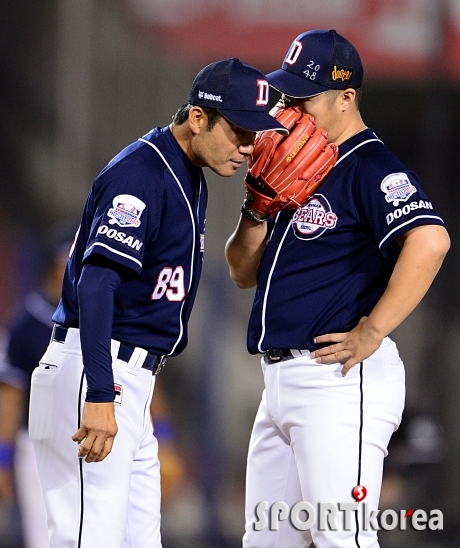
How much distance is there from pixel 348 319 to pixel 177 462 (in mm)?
1804

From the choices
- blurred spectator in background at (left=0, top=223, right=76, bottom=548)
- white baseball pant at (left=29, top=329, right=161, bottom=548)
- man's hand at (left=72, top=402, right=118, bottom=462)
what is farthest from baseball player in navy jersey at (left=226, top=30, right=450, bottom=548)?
blurred spectator in background at (left=0, top=223, right=76, bottom=548)

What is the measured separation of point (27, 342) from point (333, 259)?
4.60 feet

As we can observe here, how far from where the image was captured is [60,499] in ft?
5.77

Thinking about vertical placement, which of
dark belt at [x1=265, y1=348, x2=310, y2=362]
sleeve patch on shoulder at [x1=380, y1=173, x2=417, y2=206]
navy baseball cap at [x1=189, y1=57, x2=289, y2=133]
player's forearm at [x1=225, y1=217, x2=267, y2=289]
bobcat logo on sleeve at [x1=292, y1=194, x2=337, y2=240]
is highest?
navy baseball cap at [x1=189, y1=57, x2=289, y2=133]

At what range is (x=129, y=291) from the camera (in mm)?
1785

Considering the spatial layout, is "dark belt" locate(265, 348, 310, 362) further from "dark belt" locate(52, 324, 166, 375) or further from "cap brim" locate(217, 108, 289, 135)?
"cap brim" locate(217, 108, 289, 135)

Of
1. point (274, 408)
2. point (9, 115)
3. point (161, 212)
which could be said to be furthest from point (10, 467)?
point (161, 212)

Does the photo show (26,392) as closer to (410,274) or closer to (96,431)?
(96,431)

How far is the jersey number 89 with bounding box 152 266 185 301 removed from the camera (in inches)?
70.7

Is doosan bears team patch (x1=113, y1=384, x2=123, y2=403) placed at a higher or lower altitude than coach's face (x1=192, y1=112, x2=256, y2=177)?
lower

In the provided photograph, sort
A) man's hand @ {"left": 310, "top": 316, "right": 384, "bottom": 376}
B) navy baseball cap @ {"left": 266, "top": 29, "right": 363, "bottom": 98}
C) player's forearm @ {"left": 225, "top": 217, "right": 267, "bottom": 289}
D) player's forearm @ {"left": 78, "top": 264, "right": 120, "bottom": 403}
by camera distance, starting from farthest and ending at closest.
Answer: player's forearm @ {"left": 225, "top": 217, "right": 267, "bottom": 289} → navy baseball cap @ {"left": 266, "top": 29, "right": 363, "bottom": 98} → man's hand @ {"left": 310, "top": 316, "right": 384, "bottom": 376} → player's forearm @ {"left": 78, "top": 264, "right": 120, "bottom": 403}

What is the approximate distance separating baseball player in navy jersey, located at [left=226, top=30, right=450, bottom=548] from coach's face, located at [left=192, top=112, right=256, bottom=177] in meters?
0.22

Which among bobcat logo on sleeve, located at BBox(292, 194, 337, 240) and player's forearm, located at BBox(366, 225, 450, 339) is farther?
bobcat logo on sleeve, located at BBox(292, 194, 337, 240)

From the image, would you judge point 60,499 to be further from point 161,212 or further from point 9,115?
point 9,115
